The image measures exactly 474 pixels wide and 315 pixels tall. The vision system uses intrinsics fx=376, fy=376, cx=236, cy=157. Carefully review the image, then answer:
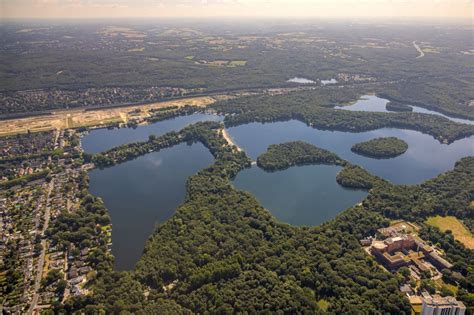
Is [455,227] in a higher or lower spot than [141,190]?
higher

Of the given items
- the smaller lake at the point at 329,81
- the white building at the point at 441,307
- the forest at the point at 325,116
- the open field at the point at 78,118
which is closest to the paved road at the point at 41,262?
the open field at the point at 78,118

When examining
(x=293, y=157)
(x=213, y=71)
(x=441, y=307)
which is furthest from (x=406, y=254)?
(x=213, y=71)

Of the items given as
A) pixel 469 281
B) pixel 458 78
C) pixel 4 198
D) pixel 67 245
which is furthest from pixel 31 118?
pixel 458 78

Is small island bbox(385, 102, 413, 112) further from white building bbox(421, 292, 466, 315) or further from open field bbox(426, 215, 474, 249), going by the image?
white building bbox(421, 292, 466, 315)

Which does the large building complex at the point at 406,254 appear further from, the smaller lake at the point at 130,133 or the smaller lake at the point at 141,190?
the smaller lake at the point at 130,133

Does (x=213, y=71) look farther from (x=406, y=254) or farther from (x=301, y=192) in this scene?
(x=406, y=254)

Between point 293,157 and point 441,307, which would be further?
point 293,157

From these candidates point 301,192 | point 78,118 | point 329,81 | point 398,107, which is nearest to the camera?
point 301,192

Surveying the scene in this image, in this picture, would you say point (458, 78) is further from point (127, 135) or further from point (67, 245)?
point (67, 245)
